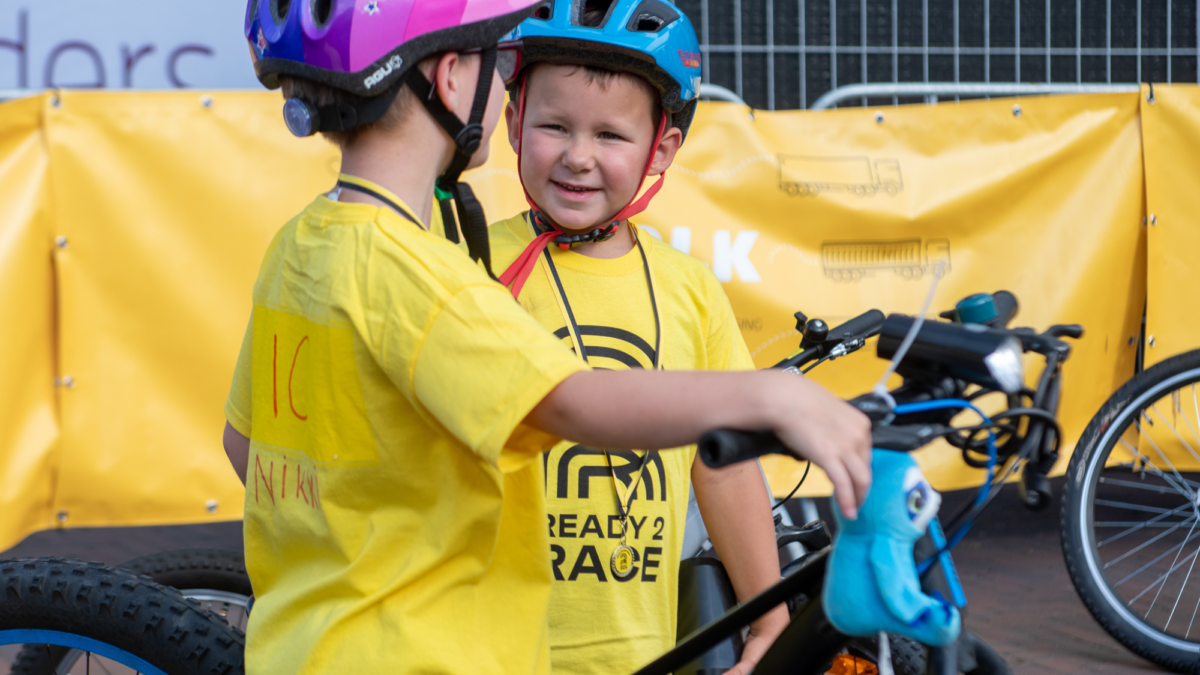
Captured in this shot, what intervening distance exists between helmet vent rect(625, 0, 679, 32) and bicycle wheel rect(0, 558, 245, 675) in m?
1.39

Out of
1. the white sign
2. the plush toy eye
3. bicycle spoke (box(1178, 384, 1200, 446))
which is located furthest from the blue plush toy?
the white sign

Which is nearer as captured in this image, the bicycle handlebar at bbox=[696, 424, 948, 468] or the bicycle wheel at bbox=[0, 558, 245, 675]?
the bicycle handlebar at bbox=[696, 424, 948, 468]

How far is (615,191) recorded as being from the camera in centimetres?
210

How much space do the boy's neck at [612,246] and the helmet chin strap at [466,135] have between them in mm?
577

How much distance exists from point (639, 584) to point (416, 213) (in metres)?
0.96

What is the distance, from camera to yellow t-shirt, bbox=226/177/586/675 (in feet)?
3.75


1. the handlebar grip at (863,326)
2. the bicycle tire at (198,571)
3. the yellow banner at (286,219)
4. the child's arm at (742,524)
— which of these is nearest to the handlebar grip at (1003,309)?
the handlebar grip at (863,326)

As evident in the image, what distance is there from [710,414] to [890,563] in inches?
9.8

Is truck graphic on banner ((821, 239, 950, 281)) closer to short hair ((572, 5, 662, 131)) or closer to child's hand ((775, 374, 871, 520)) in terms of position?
short hair ((572, 5, 662, 131))

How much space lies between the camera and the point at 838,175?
189 inches

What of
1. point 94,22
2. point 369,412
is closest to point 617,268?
point 369,412

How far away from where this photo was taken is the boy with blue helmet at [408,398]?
43.9 inches

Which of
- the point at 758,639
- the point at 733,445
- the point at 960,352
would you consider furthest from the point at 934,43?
the point at 733,445

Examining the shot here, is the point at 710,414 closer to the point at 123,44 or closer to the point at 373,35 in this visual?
the point at 373,35
